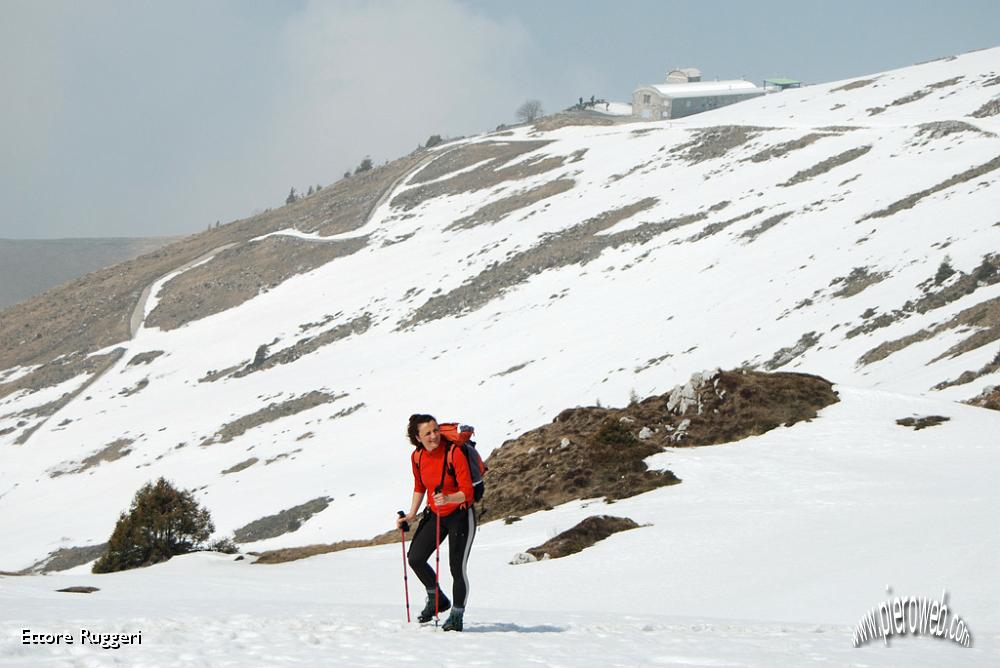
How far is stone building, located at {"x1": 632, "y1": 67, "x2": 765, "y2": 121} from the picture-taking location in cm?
14788

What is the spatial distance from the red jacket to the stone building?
5625 inches

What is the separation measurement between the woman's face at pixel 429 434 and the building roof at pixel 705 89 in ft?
474

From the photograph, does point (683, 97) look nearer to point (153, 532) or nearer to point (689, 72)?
point (689, 72)

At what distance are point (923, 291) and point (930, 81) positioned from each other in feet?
236

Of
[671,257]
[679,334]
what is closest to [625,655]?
[679,334]

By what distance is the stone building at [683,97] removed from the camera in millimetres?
147875

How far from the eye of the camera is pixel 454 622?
9.69 meters

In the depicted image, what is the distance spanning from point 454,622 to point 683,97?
146 m

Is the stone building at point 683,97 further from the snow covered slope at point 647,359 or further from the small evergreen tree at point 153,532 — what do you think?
the small evergreen tree at point 153,532

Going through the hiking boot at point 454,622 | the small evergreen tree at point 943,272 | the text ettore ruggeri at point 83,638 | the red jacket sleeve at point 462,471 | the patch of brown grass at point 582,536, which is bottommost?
the hiking boot at point 454,622

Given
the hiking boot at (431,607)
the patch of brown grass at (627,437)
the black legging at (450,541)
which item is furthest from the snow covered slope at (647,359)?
the black legging at (450,541)

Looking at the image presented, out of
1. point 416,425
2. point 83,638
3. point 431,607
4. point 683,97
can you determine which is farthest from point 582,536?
point 683,97

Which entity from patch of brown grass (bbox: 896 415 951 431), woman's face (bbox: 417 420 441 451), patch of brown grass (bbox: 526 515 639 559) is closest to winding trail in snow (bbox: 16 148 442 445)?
patch of brown grass (bbox: 526 515 639 559)

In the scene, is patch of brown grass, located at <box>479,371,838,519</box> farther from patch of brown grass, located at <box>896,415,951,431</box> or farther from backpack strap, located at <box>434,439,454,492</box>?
backpack strap, located at <box>434,439,454,492</box>
